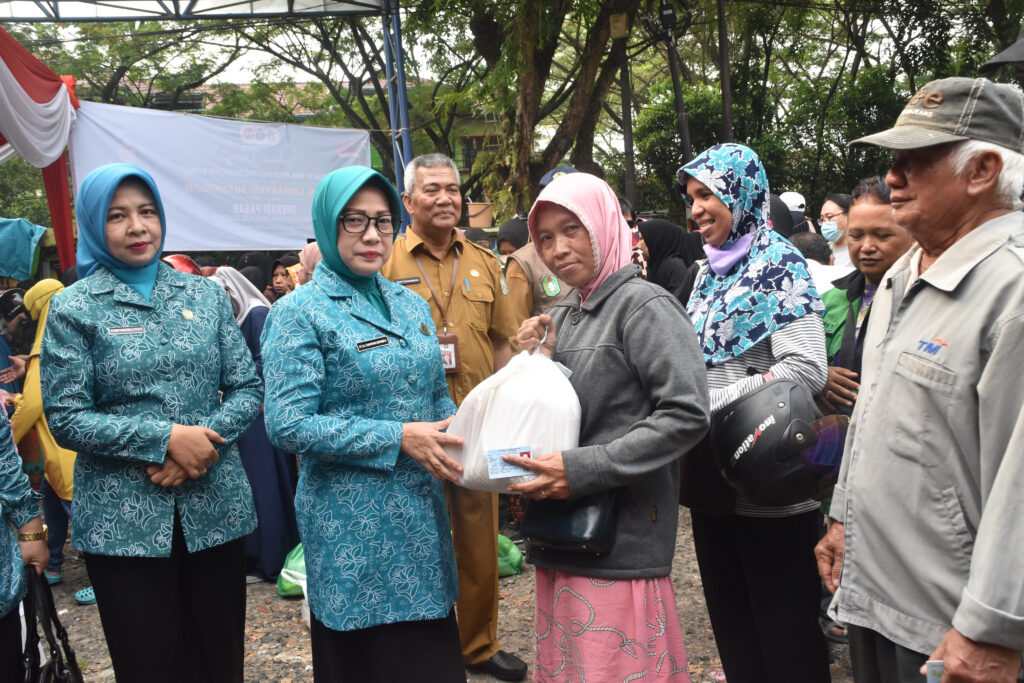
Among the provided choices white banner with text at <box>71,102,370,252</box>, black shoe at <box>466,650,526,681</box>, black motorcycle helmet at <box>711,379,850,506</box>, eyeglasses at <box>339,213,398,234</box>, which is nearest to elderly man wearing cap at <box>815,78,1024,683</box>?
black motorcycle helmet at <box>711,379,850,506</box>

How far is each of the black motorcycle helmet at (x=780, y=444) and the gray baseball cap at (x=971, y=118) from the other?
2.81 ft

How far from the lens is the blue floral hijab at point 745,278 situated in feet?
8.38

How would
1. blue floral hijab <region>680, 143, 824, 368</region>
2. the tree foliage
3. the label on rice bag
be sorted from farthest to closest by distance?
the tree foliage < blue floral hijab <region>680, 143, 824, 368</region> < the label on rice bag

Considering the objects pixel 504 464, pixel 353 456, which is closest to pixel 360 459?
pixel 353 456

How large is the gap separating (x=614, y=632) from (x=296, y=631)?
8.65 feet

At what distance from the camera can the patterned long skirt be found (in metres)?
2.09

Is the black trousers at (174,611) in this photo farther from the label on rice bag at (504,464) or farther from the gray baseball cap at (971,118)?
the gray baseball cap at (971,118)

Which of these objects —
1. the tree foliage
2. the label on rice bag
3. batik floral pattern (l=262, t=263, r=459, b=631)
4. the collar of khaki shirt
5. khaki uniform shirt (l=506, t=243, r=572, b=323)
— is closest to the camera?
the collar of khaki shirt

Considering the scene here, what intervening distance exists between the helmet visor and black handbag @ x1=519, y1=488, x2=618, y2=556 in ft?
1.93

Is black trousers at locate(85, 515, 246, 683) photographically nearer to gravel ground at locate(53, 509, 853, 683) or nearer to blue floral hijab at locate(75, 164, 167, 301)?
blue floral hijab at locate(75, 164, 167, 301)

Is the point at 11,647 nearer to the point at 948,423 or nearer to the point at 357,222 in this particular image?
the point at 357,222

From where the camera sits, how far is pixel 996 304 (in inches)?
59.9

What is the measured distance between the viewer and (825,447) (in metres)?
2.27

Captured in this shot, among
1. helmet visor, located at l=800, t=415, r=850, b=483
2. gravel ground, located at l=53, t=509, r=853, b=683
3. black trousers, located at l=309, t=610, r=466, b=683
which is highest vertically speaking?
helmet visor, located at l=800, t=415, r=850, b=483
